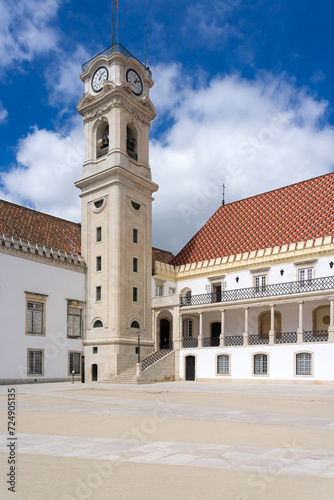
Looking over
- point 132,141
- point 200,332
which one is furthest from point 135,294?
point 132,141

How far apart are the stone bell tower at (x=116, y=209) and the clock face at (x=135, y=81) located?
0.25 ft

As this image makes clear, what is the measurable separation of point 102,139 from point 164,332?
16236mm

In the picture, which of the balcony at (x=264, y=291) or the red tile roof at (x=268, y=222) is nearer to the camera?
the balcony at (x=264, y=291)

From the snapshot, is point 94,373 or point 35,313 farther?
point 94,373

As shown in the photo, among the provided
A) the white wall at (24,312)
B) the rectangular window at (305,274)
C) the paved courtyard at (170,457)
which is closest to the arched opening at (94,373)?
the white wall at (24,312)

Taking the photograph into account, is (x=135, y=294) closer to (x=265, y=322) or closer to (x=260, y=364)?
(x=265, y=322)

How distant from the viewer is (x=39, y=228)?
1372 inches

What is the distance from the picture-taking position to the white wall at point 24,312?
2924 centimetres

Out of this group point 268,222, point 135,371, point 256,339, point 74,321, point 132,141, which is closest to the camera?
point 135,371

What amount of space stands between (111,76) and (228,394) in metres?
26.1

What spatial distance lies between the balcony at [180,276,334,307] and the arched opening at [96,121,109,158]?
513 inches

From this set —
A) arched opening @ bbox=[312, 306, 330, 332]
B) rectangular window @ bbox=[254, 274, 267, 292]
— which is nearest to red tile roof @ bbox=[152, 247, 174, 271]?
rectangular window @ bbox=[254, 274, 267, 292]

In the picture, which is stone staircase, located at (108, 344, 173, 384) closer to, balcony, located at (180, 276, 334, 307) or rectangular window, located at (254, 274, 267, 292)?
balcony, located at (180, 276, 334, 307)

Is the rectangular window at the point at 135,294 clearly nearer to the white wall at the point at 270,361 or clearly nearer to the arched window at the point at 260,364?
the white wall at the point at 270,361
